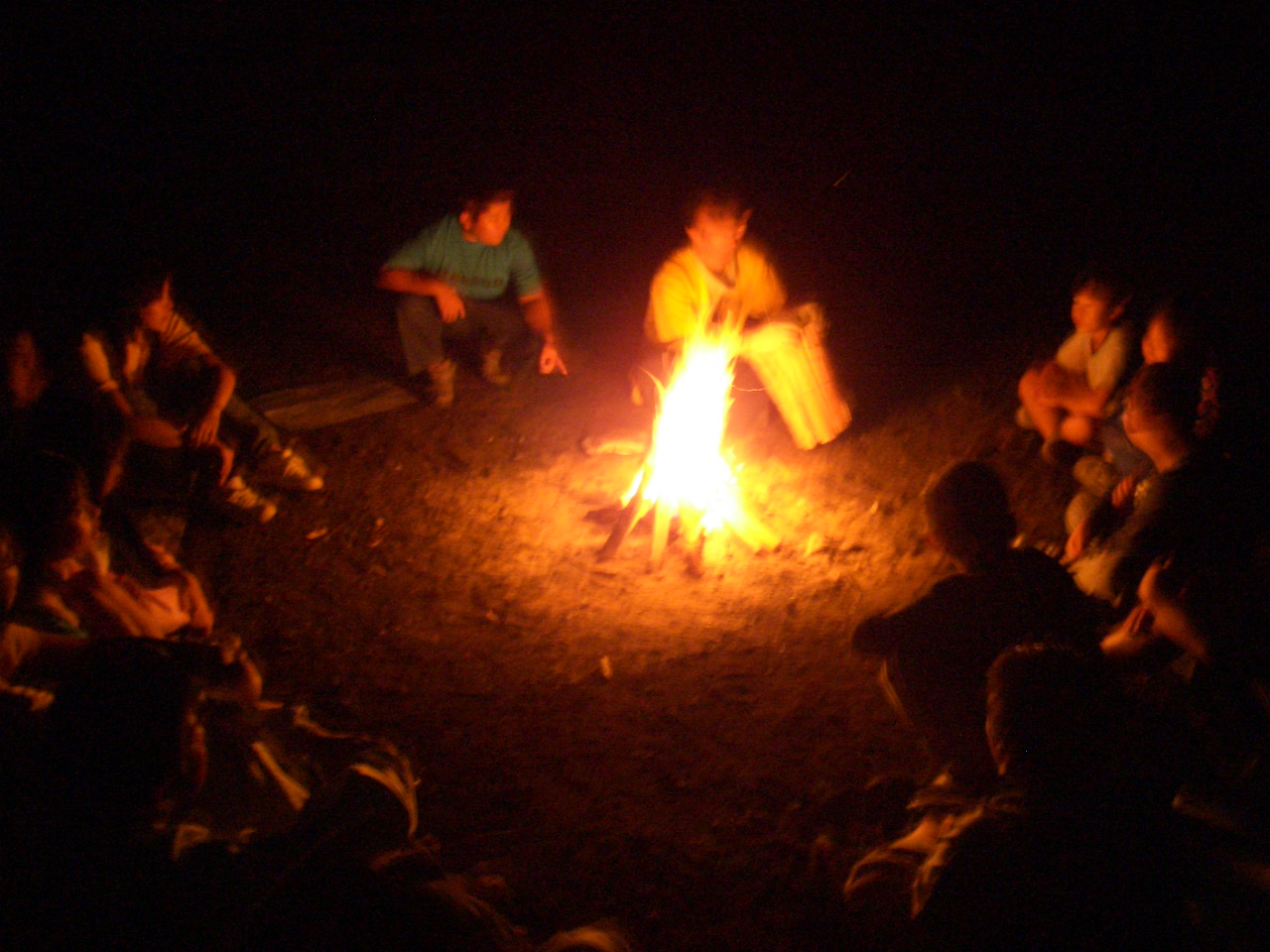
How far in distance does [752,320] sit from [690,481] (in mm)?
1515

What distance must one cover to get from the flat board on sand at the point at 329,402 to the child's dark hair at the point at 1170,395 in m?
4.66

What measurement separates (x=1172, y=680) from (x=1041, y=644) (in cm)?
140

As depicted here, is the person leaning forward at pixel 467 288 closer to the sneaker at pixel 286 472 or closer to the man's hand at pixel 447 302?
the man's hand at pixel 447 302

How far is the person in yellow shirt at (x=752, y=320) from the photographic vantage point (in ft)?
18.0

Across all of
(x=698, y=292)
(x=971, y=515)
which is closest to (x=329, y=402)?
(x=698, y=292)

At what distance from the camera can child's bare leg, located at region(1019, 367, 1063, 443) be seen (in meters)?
5.20

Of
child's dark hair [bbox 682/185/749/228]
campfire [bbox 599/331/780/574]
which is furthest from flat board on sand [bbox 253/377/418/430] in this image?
child's dark hair [bbox 682/185/749/228]

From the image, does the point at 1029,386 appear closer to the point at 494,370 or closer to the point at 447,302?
the point at 494,370

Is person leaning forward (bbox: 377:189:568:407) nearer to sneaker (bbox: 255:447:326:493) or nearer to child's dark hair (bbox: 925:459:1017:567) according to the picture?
sneaker (bbox: 255:447:326:493)

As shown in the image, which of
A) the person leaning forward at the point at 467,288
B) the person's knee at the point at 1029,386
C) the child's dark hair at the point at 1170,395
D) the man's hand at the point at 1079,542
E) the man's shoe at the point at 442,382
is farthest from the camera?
the man's shoe at the point at 442,382

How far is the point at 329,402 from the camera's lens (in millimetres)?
6109

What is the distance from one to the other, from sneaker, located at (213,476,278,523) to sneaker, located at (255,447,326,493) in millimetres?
170

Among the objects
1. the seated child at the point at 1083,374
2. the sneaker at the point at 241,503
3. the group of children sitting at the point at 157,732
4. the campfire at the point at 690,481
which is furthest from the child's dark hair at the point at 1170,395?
the sneaker at the point at 241,503

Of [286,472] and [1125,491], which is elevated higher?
[286,472]
